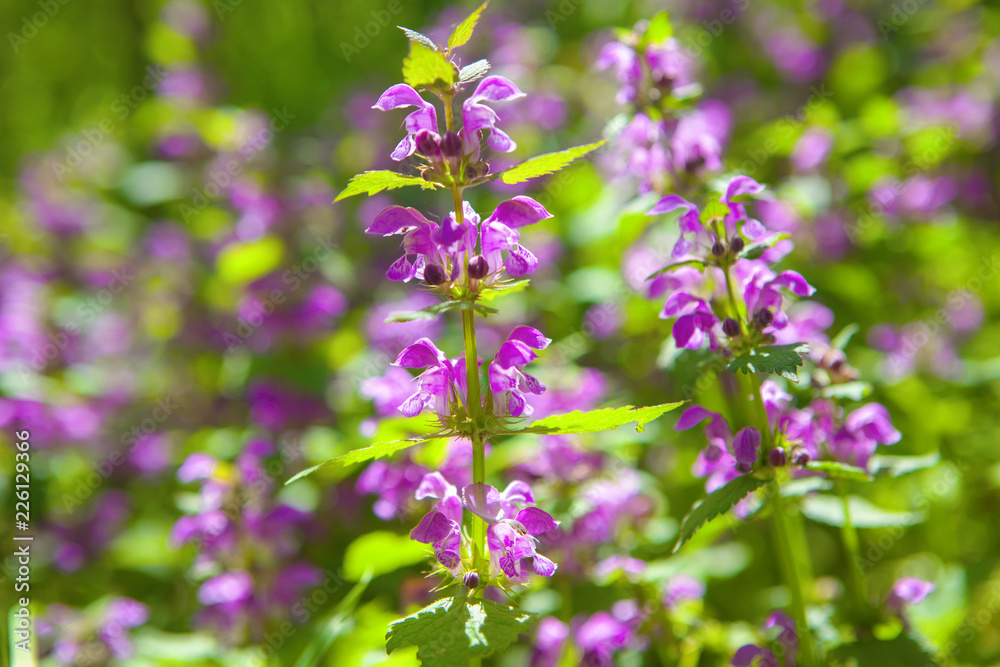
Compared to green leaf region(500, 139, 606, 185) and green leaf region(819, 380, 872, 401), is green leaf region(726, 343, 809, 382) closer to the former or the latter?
green leaf region(819, 380, 872, 401)

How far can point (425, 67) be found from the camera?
1.62 m

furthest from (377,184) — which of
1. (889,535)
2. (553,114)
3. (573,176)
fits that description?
(553,114)

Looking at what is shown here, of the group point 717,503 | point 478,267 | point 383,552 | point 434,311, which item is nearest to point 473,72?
point 478,267

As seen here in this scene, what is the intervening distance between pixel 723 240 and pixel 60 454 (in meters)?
4.03

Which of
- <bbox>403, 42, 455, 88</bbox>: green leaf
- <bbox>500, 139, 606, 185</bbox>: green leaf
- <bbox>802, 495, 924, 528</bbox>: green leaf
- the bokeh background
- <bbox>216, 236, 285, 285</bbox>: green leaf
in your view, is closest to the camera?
<bbox>403, 42, 455, 88</bbox>: green leaf

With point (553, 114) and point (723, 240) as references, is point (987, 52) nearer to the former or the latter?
point (553, 114)

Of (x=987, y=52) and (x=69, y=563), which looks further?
(x=987, y=52)

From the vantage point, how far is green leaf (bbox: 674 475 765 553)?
1.86 metres

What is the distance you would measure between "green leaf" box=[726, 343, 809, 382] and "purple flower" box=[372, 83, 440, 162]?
91 cm

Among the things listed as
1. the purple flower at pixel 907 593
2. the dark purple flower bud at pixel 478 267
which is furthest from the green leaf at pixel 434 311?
the purple flower at pixel 907 593

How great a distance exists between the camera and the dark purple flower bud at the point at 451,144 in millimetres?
1834

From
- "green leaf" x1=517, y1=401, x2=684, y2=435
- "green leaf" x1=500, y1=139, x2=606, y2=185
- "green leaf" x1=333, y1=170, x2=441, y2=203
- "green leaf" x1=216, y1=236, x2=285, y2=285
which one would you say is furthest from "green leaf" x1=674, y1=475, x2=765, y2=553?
"green leaf" x1=216, y1=236, x2=285, y2=285

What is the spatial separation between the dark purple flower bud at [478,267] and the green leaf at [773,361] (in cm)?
63

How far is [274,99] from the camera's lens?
8242mm
